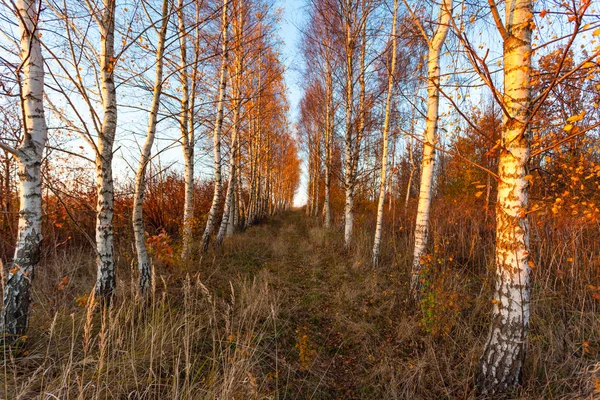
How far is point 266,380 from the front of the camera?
1.98m

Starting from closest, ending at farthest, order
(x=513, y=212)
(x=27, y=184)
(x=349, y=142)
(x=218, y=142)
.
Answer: (x=513, y=212) → (x=27, y=184) → (x=218, y=142) → (x=349, y=142)

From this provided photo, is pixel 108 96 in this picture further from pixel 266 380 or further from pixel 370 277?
pixel 370 277

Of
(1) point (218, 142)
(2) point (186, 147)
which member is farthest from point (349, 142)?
(2) point (186, 147)

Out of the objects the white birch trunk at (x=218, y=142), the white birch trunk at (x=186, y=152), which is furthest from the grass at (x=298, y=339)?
the white birch trunk at (x=218, y=142)

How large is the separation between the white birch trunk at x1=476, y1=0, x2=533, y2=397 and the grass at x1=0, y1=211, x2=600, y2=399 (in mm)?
348

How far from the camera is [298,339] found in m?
2.77

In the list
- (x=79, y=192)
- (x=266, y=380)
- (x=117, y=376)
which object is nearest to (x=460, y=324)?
(x=266, y=380)

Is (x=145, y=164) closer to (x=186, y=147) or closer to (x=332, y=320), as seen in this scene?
(x=186, y=147)

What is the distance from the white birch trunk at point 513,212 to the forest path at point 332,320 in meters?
0.98

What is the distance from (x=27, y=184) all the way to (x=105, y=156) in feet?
2.70

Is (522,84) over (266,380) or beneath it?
over

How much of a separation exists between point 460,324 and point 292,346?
6.79ft

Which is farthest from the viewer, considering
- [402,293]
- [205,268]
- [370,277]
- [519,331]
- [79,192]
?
[79,192]

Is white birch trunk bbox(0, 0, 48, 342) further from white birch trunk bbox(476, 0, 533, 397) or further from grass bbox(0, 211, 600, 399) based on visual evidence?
white birch trunk bbox(476, 0, 533, 397)
